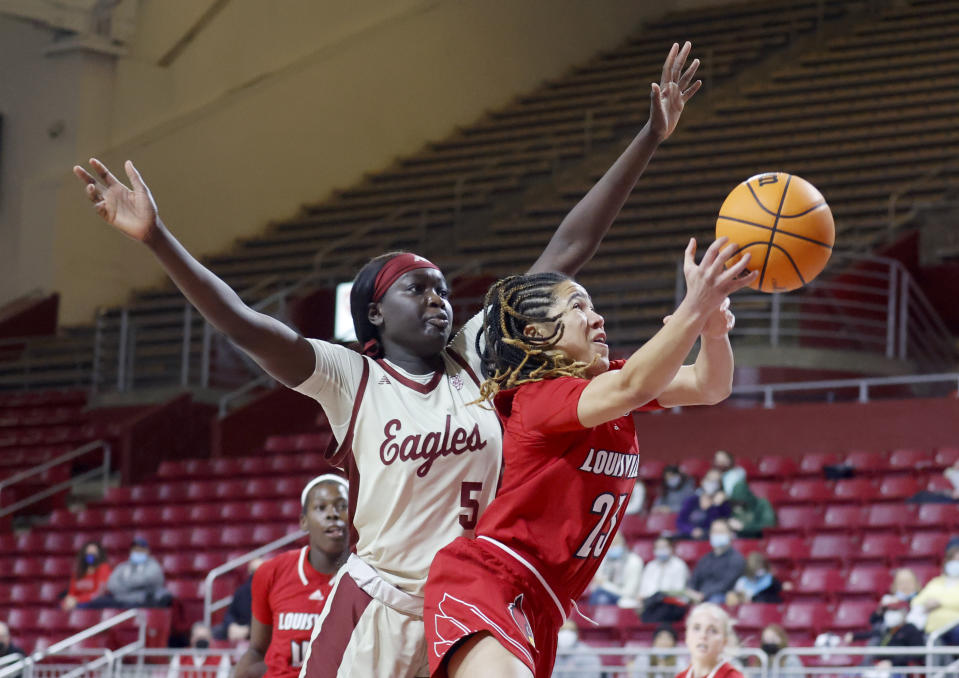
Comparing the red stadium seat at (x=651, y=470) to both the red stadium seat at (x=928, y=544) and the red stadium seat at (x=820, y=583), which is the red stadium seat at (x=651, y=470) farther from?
the red stadium seat at (x=928, y=544)

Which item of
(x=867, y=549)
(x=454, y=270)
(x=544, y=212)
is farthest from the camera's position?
(x=544, y=212)

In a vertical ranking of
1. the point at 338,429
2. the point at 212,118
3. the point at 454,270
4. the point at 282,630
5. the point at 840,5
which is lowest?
the point at 282,630

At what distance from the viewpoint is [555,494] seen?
12.1 ft

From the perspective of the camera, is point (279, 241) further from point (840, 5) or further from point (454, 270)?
point (840, 5)

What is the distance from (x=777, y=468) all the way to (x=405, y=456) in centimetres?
858

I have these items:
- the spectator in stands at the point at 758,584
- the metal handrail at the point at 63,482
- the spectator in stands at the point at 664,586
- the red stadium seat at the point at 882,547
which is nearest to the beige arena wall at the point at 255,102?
the metal handrail at the point at 63,482

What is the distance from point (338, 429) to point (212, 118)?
16.2 m

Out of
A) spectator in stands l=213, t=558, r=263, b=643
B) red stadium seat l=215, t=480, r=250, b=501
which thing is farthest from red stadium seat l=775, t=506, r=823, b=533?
red stadium seat l=215, t=480, r=250, b=501

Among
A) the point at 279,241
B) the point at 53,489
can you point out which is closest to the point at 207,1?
the point at 279,241

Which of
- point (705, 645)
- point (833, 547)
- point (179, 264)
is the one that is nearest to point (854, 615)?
point (833, 547)

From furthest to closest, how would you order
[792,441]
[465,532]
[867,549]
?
[792,441]
[867,549]
[465,532]

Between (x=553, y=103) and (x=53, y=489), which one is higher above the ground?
(x=553, y=103)

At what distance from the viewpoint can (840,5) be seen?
2230 cm

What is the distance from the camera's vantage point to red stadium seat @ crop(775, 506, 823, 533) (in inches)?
442
